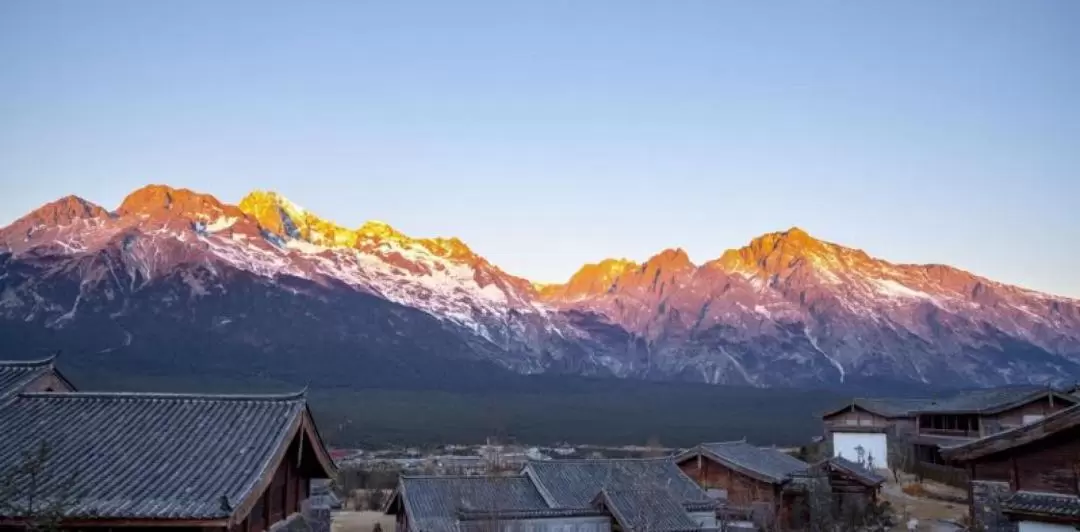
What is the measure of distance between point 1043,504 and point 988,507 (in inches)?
321

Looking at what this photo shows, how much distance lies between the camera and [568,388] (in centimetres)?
16812

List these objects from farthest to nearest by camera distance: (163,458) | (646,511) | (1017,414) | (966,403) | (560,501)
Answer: (966,403) → (1017,414) → (560,501) → (646,511) → (163,458)

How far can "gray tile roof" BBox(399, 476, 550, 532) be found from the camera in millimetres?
31500

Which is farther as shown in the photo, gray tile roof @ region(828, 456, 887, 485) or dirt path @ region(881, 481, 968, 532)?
gray tile roof @ region(828, 456, 887, 485)

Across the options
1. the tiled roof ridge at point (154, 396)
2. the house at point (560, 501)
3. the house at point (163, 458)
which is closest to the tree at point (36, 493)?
the house at point (163, 458)

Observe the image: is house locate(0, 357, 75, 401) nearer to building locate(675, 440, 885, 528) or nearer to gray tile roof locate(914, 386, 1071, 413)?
building locate(675, 440, 885, 528)

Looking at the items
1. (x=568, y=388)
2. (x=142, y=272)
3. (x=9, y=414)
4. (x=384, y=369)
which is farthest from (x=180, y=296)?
(x=9, y=414)

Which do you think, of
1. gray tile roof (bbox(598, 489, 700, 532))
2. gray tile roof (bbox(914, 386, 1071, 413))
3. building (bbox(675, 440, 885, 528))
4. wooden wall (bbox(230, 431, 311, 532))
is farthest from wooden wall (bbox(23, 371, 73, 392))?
gray tile roof (bbox(914, 386, 1071, 413))

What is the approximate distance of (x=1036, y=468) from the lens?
16.8 meters

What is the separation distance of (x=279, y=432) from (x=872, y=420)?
45.2 m

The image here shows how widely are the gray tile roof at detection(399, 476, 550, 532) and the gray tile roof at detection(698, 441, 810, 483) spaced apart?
9.67m

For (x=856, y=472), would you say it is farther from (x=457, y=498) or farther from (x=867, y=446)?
(x=457, y=498)

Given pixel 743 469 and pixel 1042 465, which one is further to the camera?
pixel 743 469

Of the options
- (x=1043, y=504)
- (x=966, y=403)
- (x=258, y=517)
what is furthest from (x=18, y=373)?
(x=966, y=403)
